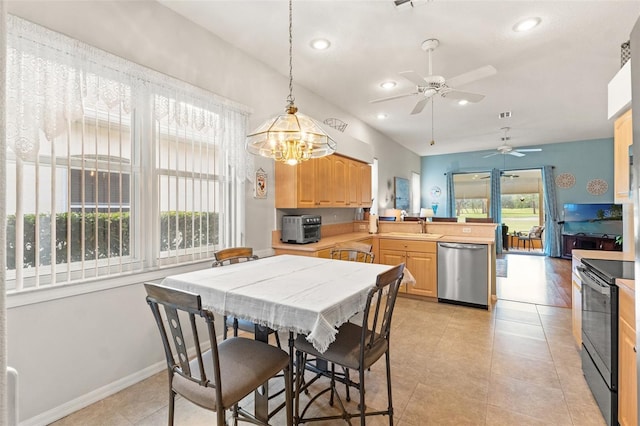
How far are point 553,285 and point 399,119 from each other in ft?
12.8

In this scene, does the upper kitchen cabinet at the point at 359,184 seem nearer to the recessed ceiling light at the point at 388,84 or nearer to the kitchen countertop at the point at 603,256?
the recessed ceiling light at the point at 388,84

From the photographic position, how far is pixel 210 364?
1535 mm

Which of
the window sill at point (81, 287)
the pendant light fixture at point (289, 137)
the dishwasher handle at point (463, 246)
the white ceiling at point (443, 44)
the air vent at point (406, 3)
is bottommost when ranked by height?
the window sill at point (81, 287)

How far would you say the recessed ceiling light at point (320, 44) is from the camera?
3037 millimetres

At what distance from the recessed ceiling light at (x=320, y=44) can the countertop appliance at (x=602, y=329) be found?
9.62 feet

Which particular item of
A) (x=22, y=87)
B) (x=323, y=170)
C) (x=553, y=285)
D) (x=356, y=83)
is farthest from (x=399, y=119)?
(x=22, y=87)

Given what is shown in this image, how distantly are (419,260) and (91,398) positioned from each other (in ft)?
12.3

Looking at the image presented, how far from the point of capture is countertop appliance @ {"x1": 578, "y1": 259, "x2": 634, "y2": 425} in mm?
1739

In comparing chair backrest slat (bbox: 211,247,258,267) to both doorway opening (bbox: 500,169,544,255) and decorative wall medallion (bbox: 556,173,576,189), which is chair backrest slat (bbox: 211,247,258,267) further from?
decorative wall medallion (bbox: 556,173,576,189)

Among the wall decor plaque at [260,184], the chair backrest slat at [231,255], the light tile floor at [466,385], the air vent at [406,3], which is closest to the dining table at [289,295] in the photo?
the chair backrest slat at [231,255]

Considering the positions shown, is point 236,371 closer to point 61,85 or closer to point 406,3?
point 61,85

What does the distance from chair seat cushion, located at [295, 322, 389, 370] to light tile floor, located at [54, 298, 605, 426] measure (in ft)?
1.71

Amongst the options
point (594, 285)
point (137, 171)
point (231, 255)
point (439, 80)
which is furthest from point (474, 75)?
point (137, 171)

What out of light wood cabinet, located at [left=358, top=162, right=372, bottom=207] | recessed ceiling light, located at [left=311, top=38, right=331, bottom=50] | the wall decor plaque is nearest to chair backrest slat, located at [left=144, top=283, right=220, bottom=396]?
the wall decor plaque
